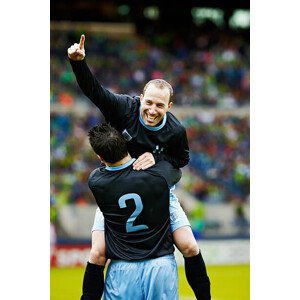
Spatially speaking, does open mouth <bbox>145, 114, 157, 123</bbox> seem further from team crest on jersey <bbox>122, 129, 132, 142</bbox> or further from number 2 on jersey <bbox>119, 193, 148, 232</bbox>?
number 2 on jersey <bbox>119, 193, 148, 232</bbox>

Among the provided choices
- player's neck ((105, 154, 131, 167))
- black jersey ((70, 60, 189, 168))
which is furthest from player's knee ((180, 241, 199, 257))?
player's neck ((105, 154, 131, 167))

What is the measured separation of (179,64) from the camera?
13.6 m

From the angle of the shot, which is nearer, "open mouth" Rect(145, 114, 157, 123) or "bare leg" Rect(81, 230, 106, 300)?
"open mouth" Rect(145, 114, 157, 123)

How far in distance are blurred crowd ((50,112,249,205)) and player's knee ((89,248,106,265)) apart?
23.6 feet

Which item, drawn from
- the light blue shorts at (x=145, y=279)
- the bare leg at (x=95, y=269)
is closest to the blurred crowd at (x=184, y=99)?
the bare leg at (x=95, y=269)

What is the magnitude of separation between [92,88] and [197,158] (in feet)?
30.7

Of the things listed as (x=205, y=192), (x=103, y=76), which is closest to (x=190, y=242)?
(x=205, y=192)

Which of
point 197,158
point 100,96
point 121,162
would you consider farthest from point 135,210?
point 197,158

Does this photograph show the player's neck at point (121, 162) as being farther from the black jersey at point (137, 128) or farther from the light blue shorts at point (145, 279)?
the light blue shorts at point (145, 279)

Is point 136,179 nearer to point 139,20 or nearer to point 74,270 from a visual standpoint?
point 74,270

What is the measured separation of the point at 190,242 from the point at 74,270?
6609mm

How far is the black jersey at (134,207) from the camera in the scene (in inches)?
129

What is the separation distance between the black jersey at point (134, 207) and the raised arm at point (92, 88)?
11.7 inches

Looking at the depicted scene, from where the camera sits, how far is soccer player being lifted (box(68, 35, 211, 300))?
3.31m
